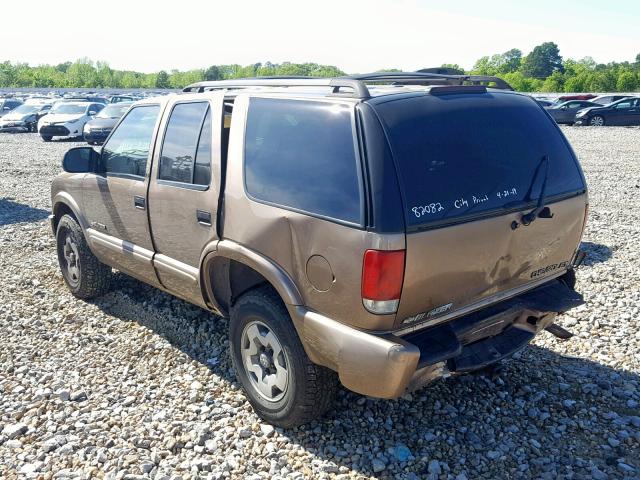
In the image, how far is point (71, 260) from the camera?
5.59m

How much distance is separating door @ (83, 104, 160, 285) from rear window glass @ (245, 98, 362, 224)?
129 centimetres

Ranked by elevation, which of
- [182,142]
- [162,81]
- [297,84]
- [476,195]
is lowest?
[162,81]

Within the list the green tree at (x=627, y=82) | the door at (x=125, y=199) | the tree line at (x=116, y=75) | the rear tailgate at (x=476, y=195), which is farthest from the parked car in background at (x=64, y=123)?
the tree line at (x=116, y=75)

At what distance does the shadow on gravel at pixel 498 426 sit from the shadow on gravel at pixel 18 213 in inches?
241

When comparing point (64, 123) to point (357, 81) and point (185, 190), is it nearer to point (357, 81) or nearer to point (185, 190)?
point (185, 190)

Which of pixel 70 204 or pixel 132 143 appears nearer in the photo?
pixel 132 143

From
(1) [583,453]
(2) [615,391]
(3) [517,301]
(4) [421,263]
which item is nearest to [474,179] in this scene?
(4) [421,263]

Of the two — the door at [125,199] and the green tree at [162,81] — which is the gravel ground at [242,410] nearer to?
the door at [125,199]

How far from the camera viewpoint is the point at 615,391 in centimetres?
383

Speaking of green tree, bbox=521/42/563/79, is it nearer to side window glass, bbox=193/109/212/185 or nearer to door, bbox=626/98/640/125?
door, bbox=626/98/640/125

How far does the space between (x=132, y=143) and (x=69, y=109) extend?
69.1 feet

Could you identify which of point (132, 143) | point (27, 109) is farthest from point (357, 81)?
point (27, 109)

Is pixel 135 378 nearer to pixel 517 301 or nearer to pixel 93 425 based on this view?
pixel 93 425

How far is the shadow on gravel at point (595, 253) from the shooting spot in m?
6.50
